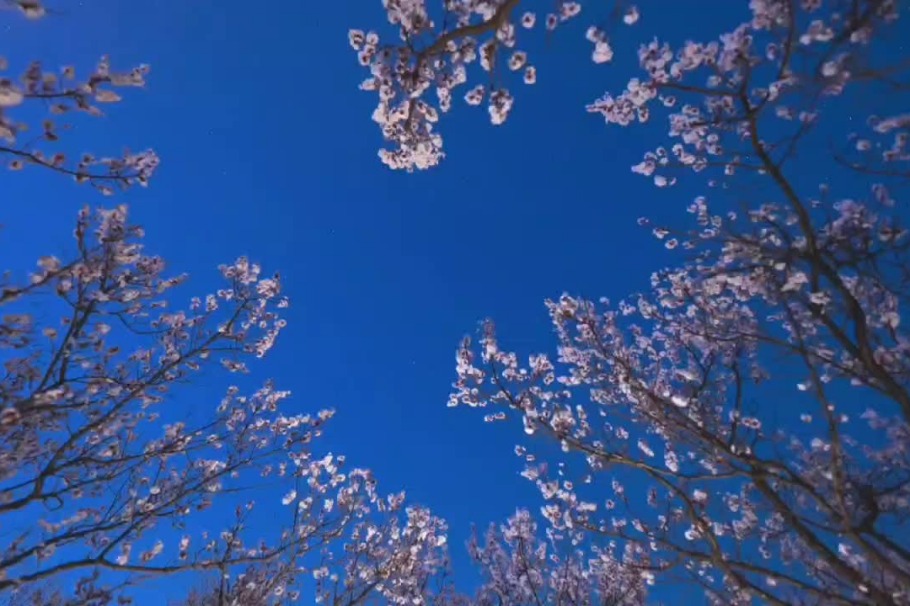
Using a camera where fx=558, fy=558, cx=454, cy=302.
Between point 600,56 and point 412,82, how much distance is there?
5.55ft

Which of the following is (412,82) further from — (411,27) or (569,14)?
(569,14)

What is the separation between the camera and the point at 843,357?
5.70 meters

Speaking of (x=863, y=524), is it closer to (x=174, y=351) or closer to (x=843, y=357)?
(x=843, y=357)

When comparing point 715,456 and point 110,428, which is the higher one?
point 110,428

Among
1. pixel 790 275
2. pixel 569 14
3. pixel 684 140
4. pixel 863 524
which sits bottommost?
pixel 863 524

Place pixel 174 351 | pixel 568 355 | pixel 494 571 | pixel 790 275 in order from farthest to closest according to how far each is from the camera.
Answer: pixel 494 571, pixel 568 355, pixel 174 351, pixel 790 275

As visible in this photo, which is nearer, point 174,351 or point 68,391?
point 68,391

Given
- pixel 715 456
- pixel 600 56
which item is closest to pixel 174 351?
pixel 600 56

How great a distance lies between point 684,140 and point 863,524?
392 centimetres

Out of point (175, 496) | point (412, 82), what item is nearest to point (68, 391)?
point (175, 496)

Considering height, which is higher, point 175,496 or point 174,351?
point 174,351

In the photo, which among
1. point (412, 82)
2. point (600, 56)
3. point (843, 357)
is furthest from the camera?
point (843, 357)

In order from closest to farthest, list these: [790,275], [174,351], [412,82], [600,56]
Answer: [412,82] < [600,56] < [790,275] < [174,351]

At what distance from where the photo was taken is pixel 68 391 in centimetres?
546
